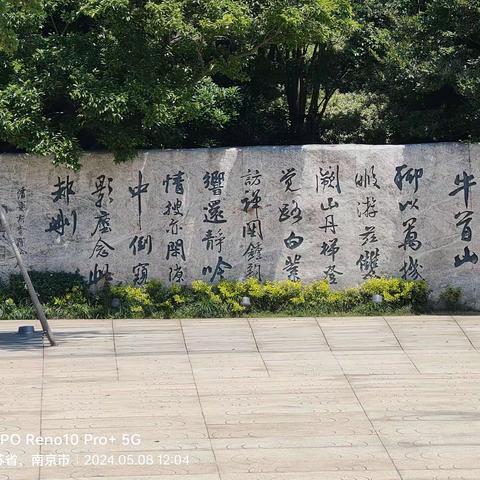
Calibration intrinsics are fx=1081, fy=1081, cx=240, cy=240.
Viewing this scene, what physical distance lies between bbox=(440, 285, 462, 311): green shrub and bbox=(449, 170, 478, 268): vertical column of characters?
315mm

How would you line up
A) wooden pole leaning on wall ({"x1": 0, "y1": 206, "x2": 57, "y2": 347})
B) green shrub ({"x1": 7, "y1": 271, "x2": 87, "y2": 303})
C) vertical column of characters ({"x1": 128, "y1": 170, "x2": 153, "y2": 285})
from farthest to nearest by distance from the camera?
vertical column of characters ({"x1": 128, "y1": 170, "x2": 153, "y2": 285}) < green shrub ({"x1": 7, "y1": 271, "x2": 87, "y2": 303}) < wooden pole leaning on wall ({"x1": 0, "y1": 206, "x2": 57, "y2": 347})

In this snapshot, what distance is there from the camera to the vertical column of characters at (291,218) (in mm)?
14086

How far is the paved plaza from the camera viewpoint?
8219 millimetres

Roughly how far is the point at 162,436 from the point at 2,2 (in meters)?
5.02

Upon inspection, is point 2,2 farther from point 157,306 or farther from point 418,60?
point 418,60

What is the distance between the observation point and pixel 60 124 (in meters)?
13.5

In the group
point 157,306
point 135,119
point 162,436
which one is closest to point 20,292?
point 157,306

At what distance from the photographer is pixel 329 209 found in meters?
14.1

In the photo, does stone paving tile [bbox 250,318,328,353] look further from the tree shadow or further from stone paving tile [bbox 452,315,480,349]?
the tree shadow

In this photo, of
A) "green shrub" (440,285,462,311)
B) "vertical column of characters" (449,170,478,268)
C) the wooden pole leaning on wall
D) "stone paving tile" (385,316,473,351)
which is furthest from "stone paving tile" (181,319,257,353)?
"vertical column of characters" (449,170,478,268)

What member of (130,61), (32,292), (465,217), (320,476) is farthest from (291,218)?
(320,476)

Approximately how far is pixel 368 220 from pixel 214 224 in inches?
79.7

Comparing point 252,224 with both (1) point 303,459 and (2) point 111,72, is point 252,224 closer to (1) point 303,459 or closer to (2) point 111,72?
(2) point 111,72

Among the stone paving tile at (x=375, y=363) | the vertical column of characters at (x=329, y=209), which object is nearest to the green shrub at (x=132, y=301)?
the vertical column of characters at (x=329, y=209)
